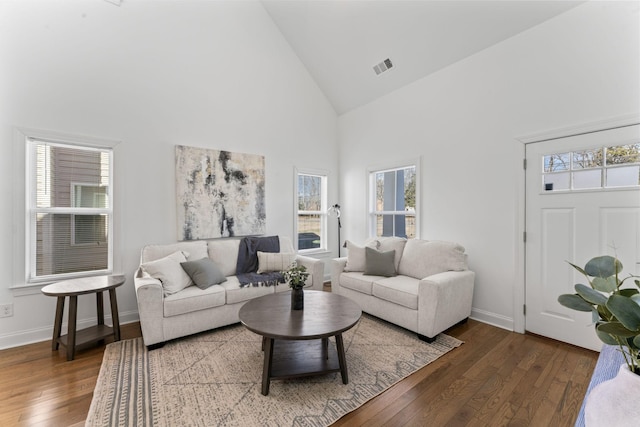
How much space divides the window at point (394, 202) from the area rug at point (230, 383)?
1.82 meters

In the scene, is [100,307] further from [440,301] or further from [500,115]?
[500,115]

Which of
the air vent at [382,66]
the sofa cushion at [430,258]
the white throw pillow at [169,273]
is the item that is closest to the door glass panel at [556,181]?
the sofa cushion at [430,258]

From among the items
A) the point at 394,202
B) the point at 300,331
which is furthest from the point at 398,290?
the point at 394,202

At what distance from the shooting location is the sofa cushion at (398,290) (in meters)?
2.82

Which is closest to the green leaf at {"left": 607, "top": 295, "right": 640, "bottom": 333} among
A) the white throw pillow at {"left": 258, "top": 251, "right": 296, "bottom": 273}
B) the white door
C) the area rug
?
the area rug

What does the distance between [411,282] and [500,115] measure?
2.11 meters

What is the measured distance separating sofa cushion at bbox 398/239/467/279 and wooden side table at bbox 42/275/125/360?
317 centimetres

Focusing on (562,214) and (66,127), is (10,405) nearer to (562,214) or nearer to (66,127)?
(66,127)

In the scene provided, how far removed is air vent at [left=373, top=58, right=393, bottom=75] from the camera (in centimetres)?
393

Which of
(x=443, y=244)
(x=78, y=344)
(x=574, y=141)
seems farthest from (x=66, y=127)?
(x=574, y=141)

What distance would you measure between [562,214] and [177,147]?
430cm

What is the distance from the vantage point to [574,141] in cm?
263

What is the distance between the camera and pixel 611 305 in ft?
1.77

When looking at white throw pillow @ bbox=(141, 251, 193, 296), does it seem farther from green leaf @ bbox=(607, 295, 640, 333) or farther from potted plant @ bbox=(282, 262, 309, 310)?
green leaf @ bbox=(607, 295, 640, 333)
